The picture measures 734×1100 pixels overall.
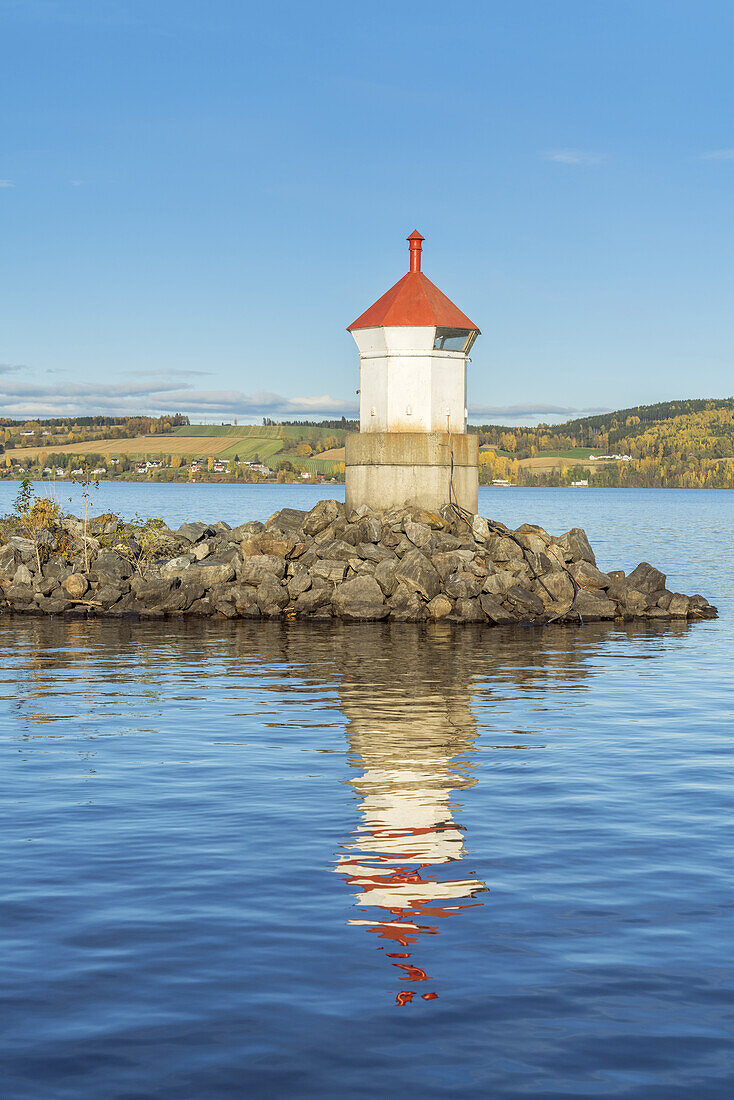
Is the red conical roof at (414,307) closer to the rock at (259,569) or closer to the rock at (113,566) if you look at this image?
the rock at (259,569)

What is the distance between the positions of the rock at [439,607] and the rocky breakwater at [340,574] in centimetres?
3

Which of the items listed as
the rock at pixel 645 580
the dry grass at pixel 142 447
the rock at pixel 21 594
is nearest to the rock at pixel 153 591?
the rock at pixel 21 594

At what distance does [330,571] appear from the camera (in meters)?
29.6

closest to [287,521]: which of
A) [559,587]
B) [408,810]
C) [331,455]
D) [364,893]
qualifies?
[559,587]

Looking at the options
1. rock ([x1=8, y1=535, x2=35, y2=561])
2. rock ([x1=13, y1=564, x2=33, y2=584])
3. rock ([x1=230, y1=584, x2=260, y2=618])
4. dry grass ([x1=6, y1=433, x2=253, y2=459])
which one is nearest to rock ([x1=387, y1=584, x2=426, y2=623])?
rock ([x1=230, y1=584, x2=260, y2=618])

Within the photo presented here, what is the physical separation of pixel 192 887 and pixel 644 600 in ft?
77.0

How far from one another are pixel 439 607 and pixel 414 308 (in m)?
9.16

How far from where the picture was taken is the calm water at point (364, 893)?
20.9 feet

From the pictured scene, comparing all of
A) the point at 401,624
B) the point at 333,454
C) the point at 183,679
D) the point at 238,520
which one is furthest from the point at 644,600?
the point at 333,454

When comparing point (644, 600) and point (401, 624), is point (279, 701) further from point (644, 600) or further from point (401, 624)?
point (644, 600)

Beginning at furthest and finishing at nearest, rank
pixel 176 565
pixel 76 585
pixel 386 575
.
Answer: pixel 176 565
pixel 76 585
pixel 386 575

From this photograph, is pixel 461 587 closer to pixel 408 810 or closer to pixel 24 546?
pixel 24 546

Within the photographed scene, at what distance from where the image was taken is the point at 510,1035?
660 centimetres

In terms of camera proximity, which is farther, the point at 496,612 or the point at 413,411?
the point at 413,411
